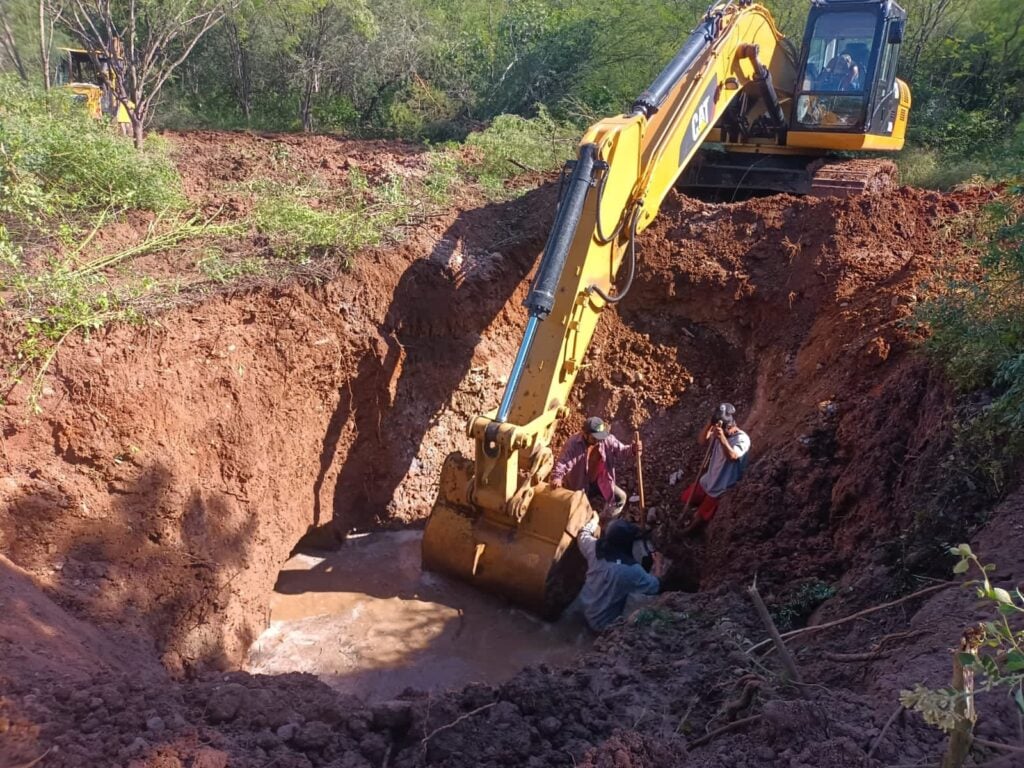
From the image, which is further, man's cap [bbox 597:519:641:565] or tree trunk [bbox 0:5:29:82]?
tree trunk [bbox 0:5:29:82]

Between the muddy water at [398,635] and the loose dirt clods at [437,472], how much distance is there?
348 millimetres

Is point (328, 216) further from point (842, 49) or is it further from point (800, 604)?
point (842, 49)

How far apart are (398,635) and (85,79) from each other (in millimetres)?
15683

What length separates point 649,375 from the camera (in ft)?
25.8

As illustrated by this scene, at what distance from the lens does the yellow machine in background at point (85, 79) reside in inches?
472

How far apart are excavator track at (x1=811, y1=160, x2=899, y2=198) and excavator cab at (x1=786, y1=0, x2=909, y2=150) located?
0.22 m

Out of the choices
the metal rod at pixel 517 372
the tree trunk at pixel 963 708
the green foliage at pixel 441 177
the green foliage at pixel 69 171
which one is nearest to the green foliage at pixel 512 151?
the green foliage at pixel 441 177

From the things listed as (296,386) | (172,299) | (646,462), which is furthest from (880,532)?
(172,299)

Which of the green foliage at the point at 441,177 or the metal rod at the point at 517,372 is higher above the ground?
the green foliage at the point at 441,177

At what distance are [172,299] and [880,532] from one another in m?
5.10

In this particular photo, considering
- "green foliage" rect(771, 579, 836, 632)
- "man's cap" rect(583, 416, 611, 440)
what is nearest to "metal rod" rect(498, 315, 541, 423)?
"man's cap" rect(583, 416, 611, 440)

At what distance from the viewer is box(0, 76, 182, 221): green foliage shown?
6363 millimetres

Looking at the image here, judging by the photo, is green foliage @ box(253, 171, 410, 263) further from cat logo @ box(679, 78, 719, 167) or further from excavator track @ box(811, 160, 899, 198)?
excavator track @ box(811, 160, 899, 198)

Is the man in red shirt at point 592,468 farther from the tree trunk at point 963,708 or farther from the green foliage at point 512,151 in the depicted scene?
the tree trunk at point 963,708
